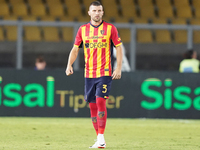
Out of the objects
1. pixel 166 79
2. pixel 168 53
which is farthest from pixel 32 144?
pixel 168 53

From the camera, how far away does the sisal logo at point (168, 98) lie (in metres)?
9.80

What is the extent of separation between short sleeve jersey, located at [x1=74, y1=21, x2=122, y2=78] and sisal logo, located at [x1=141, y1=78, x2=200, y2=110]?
4.44 m

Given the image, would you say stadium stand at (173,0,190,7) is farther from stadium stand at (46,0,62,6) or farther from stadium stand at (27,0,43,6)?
stadium stand at (27,0,43,6)

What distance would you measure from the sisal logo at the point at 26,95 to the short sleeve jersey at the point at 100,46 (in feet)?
14.1

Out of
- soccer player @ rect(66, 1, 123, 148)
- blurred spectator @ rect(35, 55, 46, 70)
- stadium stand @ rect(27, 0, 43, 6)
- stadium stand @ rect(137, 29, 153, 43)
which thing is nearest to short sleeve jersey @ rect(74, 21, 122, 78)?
soccer player @ rect(66, 1, 123, 148)

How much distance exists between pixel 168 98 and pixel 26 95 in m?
3.02

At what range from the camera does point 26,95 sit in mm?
9609

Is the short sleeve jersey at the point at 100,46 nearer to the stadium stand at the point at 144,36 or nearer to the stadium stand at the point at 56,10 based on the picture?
the stadium stand at the point at 144,36

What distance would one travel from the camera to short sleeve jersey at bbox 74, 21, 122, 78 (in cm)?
546

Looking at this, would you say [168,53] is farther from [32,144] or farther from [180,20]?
[32,144]

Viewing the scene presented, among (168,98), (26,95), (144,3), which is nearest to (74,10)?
(144,3)

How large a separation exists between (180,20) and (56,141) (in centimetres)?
797

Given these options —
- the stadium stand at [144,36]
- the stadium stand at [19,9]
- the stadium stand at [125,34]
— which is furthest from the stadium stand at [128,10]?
the stadium stand at [125,34]

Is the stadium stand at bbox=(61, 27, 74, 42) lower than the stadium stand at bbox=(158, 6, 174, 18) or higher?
lower
